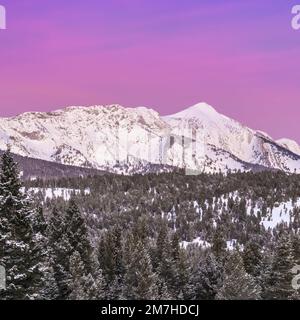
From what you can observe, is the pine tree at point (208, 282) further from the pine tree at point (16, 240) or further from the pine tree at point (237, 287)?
the pine tree at point (16, 240)

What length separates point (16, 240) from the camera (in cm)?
2656

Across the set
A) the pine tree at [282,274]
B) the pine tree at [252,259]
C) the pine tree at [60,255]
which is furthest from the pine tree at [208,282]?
the pine tree at [60,255]

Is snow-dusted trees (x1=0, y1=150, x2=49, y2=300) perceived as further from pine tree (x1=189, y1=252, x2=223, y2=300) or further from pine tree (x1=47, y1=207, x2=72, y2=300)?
pine tree (x1=189, y1=252, x2=223, y2=300)

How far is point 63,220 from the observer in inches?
1976

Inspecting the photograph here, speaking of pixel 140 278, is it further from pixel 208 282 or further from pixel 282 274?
pixel 208 282

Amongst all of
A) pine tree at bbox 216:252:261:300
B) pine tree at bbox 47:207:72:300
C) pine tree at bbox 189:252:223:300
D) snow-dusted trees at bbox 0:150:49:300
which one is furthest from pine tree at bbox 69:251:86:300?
pine tree at bbox 189:252:223:300

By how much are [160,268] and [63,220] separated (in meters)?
27.0

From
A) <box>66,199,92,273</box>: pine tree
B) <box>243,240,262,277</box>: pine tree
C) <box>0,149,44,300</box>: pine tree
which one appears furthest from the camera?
<box>243,240,262,277</box>: pine tree

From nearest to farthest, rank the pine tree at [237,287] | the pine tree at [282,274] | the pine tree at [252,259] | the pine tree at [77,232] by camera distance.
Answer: the pine tree at [77,232]
the pine tree at [237,287]
the pine tree at [282,274]
the pine tree at [252,259]

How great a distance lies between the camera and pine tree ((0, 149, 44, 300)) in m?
25.2

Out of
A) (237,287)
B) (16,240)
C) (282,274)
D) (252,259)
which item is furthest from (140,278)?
(16,240)

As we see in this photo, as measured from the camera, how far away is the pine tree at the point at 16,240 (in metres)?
25.2
